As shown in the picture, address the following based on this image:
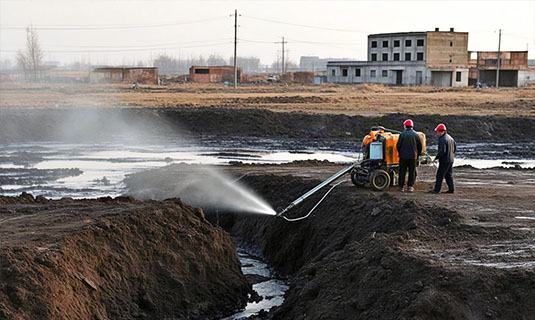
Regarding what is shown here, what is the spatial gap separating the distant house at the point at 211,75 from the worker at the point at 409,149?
94252mm

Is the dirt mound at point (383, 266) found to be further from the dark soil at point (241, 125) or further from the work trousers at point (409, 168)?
the dark soil at point (241, 125)

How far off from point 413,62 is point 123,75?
39330mm

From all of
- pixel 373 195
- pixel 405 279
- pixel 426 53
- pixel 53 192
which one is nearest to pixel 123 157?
pixel 53 192

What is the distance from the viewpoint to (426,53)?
327 ft

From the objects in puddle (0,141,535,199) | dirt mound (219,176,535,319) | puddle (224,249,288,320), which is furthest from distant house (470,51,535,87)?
puddle (224,249,288,320)

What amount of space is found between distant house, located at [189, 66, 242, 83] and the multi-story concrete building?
54.4ft

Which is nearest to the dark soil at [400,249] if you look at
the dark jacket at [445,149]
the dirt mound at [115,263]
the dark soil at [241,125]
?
the dark jacket at [445,149]

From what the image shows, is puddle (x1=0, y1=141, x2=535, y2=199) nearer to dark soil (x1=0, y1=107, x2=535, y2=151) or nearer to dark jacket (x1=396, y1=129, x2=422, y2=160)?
dark soil (x1=0, y1=107, x2=535, y2=151)

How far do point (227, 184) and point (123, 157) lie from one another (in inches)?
417

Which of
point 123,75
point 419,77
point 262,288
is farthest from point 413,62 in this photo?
point 262,288

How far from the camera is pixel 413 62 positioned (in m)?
98.9

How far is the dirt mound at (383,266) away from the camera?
9.69m

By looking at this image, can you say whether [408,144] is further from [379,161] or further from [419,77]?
[419,77]

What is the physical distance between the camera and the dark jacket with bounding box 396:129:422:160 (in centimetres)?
1670
